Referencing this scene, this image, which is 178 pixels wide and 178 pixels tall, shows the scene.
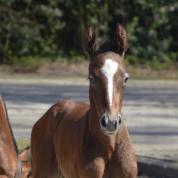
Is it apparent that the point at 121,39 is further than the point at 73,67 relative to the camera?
No

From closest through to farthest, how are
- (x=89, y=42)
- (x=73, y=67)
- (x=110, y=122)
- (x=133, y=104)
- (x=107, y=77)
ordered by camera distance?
(x=110, y=122), (x=107, y=77), (x=89, y=42), (x=133, y=104), (x=73, y=67)

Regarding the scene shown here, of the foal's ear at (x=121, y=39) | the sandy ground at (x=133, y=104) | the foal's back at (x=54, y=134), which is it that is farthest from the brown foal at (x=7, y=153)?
the sandy ground at (x=133, y=104)

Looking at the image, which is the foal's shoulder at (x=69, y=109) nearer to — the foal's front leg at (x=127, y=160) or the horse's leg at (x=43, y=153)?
the horse's leg at (x=43, y=153)

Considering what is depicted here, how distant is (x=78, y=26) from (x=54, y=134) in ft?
107

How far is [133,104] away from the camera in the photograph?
23.1m

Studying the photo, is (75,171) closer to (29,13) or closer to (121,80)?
(121,80)

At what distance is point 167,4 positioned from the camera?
4106cm

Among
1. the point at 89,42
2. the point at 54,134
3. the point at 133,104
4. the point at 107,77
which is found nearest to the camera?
the point at 107,77

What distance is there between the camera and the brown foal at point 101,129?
7203mm

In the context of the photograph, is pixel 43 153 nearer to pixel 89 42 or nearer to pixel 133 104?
pixel 89 42

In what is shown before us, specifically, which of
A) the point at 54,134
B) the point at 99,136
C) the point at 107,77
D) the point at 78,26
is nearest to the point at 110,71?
the point at 107,77

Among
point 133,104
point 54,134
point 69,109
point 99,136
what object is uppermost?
point 99,136

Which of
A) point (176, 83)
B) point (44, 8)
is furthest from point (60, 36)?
point (176, 83)

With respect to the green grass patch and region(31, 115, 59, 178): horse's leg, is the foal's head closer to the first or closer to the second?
region(31, 115, 59, 178): horse's leg
